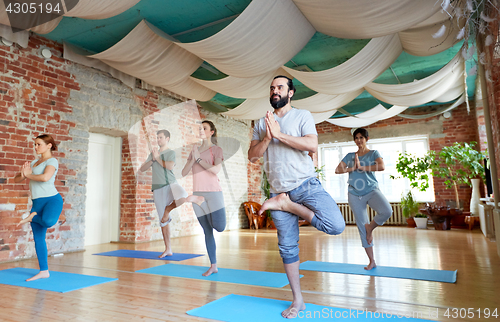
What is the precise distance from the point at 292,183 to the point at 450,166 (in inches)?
284

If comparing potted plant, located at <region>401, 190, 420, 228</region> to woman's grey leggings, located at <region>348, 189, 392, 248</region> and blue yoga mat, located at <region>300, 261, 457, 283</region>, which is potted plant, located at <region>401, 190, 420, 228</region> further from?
woman's grey leggings, located at <region>348, 189, 392, 248</region>

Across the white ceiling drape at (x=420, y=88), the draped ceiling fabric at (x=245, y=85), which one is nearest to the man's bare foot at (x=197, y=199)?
the draped ceiling fabric at (x=245, y=85)

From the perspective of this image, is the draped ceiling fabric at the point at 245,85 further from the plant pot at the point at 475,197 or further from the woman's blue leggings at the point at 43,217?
the plant pot at the point at 475,197

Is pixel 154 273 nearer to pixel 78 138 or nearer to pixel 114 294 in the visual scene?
pixel 114 294

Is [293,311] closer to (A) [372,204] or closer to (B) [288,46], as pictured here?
(A) [372,204]

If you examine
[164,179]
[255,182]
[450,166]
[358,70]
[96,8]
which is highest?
[96,8]

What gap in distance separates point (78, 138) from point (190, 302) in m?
3.62

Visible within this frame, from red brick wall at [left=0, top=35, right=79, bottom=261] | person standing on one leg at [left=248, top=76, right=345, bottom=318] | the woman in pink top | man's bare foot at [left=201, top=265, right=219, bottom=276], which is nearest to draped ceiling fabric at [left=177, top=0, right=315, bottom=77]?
the woman in pink top

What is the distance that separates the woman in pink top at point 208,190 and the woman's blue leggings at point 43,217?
1.12 metres

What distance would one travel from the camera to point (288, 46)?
3.73 metres

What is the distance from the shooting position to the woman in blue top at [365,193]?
3096 mm

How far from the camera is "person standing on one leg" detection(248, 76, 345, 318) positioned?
186cm

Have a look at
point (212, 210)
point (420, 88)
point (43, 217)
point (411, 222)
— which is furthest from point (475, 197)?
point (43, 217)

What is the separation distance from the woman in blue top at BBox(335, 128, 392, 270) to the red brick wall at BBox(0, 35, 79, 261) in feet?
12.6
